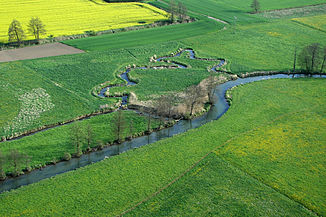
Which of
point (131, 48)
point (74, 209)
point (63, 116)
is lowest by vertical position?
point (74, 209)

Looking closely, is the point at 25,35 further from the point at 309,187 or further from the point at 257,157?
the point at 309,187

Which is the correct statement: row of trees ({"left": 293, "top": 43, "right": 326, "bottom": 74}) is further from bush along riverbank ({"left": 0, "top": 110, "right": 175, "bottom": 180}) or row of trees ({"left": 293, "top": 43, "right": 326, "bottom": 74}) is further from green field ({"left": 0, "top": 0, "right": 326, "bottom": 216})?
bush along riverbank ({"left": 0, "top": 110, "right": 175, "bottom": 180})

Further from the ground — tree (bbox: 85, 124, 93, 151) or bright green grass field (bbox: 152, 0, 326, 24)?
bright green grass field (bbox: 152, 0, 326, 24)

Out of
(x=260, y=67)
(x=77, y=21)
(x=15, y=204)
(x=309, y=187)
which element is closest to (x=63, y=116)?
(x=15, y=204)

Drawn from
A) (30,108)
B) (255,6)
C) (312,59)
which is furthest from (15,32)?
(255,6)

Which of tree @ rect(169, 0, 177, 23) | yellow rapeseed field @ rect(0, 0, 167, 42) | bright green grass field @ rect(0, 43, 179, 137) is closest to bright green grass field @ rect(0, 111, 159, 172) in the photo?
bright green grass field @ rect(0, 43, 179, 137)

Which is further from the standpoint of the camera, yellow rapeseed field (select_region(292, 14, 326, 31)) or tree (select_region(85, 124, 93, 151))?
yellow rapeseed field (select_region(292, 14, 326, 31))
